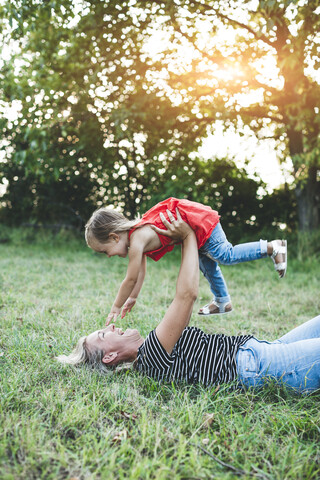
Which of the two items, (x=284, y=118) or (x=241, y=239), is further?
(x=241, y=239)

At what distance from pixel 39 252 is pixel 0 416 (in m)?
7.77

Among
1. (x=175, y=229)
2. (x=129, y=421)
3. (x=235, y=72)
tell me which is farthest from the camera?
(x=235, y=72)

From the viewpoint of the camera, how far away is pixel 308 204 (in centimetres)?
888

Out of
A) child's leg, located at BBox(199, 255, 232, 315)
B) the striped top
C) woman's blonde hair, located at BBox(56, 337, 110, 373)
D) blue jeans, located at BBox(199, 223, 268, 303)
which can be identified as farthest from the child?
the striped top

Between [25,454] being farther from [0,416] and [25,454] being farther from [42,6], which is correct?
[42,6]

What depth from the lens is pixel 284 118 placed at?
27.5ft

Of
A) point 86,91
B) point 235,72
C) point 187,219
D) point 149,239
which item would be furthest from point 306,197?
point 149,239

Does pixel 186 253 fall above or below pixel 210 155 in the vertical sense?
below

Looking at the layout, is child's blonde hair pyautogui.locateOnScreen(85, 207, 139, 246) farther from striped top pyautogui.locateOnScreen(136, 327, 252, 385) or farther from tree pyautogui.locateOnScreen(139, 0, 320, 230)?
tree pyautogui.locateOnScreen(139, 0, 320, 230)

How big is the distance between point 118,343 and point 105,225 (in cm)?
101

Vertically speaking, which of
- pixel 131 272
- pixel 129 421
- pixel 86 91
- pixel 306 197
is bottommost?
pixel 129 421

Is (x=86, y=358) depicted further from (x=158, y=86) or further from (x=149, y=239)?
(x=158, y=86)

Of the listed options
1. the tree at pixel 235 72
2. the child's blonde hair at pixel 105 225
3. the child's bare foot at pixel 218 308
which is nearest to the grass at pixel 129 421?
the child's bare foot at pixel 218 308

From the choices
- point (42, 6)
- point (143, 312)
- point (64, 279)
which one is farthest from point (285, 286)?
point (42, 6)
